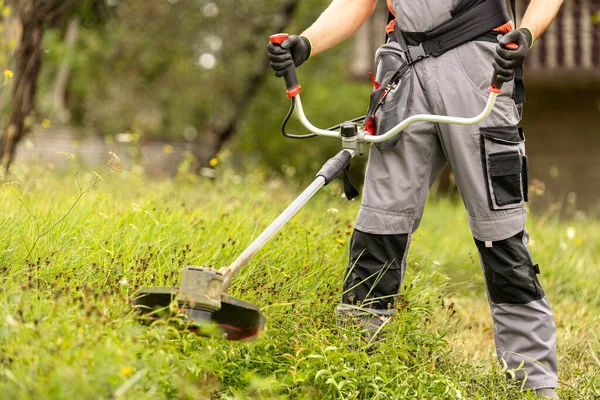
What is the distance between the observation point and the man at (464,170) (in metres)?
2.64

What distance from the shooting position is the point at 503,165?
8.63ft

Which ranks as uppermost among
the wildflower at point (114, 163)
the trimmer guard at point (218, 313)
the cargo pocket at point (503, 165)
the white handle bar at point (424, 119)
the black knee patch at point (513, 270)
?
the white handle bar at point (424, 119)

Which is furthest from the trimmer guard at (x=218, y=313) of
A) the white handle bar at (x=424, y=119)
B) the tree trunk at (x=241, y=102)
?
the tree trunk at (x=241, y=102)

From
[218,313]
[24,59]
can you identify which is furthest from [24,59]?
[218,313]

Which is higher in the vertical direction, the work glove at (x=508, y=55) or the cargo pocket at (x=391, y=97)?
the work glove at (x=508, y=55)

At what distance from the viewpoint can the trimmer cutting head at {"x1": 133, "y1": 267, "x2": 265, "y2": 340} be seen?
2.16 meters

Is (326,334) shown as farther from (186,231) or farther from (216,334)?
(186,231)

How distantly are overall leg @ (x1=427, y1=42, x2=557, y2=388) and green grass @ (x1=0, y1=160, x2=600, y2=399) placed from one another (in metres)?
0.17

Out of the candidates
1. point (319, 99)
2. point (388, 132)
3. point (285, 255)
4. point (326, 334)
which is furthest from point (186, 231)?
point (319, 99)

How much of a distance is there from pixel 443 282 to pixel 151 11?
39.7 feet

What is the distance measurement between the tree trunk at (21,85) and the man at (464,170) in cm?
386

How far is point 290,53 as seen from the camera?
263 cm

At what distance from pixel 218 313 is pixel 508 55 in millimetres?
1281

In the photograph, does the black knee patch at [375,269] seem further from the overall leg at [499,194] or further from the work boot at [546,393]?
the work boot at [546,393]
